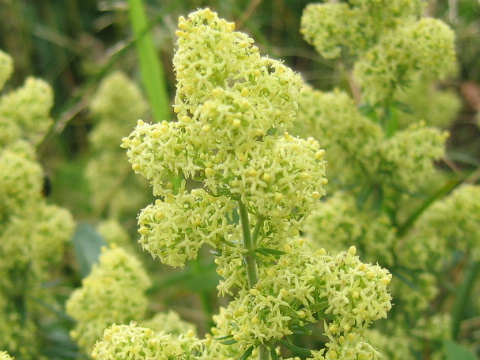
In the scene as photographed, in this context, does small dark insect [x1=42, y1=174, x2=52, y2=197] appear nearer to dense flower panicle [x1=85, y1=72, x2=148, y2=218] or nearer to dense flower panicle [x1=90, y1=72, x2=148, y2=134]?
dense flower panicle [x1=85, y1=72, x2=148, y2=218]

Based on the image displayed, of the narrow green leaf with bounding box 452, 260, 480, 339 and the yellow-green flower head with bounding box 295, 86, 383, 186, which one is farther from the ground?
the yellow-green flower head with bounding box 295, 86, 383, 186

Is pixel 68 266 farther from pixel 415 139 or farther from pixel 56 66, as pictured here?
pixel 415 139

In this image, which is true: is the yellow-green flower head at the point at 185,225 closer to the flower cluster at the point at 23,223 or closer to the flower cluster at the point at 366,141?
the flower cluster at the point at 366,141

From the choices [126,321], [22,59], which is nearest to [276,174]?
[126,321]

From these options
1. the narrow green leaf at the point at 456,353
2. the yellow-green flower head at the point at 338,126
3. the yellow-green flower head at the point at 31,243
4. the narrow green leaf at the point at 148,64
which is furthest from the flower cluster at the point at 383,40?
the yellow-green flower head at the point at 31,243

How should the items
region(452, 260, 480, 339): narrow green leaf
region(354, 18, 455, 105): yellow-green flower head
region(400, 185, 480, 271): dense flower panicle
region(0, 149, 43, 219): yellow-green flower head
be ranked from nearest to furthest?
1. region(354, 18, 455, 105): yellow-green flower head
2. region(0, 149, 43, 219): yellow-green flower head
3. region(400, 185, 480, 271): dense flower panicle
4. region(452, 260, 480, 339): narrow green leaf

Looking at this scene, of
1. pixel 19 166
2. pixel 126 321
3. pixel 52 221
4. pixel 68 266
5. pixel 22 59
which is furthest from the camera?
pixel 22 59

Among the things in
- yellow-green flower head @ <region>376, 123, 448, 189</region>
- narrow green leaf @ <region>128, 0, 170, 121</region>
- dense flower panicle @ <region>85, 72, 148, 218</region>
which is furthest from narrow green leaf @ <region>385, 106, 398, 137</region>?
dense flower panicle @ <region>85, 72, 148, 218</region>
